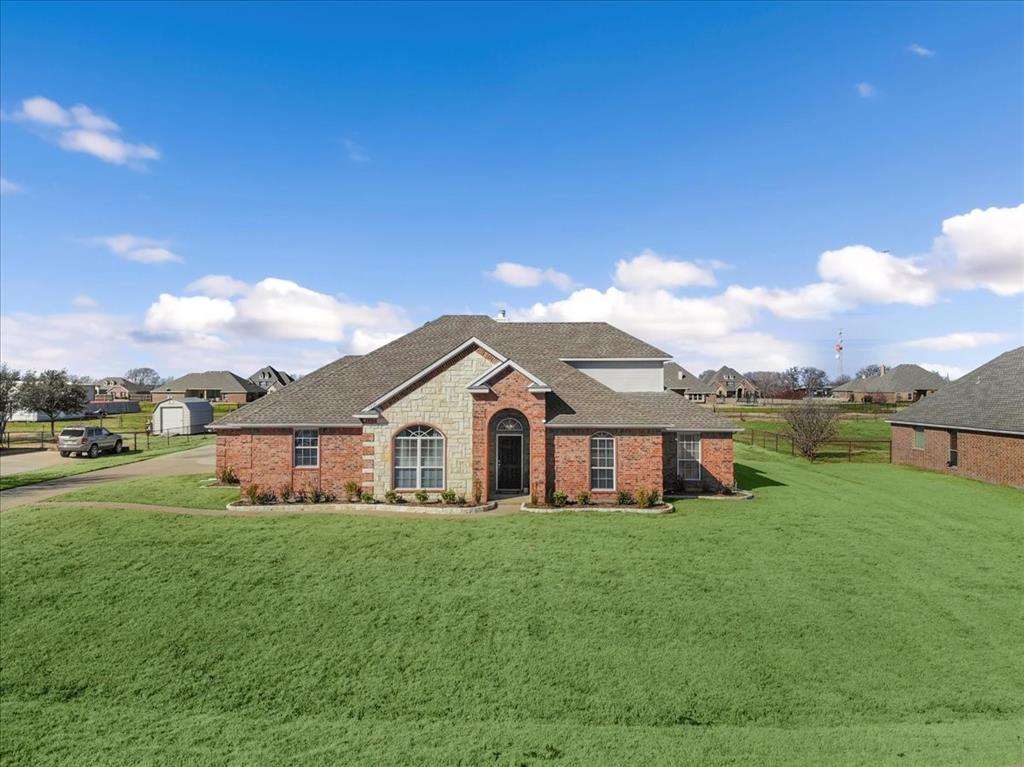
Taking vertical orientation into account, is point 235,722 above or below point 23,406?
below

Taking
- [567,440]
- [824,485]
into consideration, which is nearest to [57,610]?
[567,440]

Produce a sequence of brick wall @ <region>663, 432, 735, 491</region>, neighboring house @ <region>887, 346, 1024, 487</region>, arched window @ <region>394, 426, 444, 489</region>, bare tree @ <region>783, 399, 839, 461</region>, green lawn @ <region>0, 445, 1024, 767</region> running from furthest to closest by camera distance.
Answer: bare tree @ <region>783, 399, 839, 461</region>, neighboring house @ <region>887, 346, 1024, 487</region>, brick wall @ <region>663, 432, 735, 491</region>, arched window @ <region>394, 426, 444, 489</region>, green lawn @ <region>0, 445, 1024, 767</region>

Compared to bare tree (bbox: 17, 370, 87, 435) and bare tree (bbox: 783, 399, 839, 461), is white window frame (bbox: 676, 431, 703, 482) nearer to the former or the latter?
bare tree (bbox: 783, 399, 839, 461)

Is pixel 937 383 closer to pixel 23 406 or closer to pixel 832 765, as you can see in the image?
pixel 832 765

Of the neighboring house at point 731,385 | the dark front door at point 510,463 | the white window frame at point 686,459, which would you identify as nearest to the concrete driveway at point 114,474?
the dark front door at point 510,463

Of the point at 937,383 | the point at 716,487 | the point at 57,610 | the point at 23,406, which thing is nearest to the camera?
the point at 57,610

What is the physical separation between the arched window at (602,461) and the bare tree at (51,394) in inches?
2074

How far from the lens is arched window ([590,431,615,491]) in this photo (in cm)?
1903

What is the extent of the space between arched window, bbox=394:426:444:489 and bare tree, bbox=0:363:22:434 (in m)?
39.5

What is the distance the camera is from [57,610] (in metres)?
11.1

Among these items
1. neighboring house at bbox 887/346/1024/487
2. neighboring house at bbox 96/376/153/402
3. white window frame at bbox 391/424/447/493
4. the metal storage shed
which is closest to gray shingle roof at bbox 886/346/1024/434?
neighboring house at bbox 887/346/1024/487

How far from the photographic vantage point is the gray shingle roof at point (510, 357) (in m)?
19.6

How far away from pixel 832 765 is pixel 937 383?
108 meters

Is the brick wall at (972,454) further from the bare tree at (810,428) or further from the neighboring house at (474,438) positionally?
the neighboring house at (474,438)
